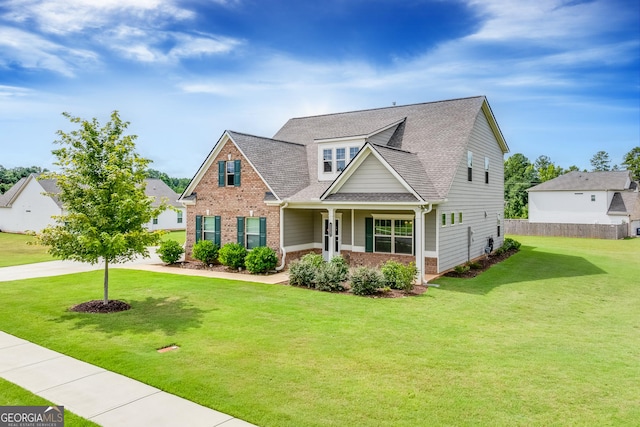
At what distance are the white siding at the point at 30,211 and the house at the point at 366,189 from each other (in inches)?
1112

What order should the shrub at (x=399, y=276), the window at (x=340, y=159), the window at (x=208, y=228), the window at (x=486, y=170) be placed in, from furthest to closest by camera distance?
the window at (x=486, y=170) < the window at (x=208, y=228) < the window at (x=340, y=159) < the shrub at (x=399, y=276)

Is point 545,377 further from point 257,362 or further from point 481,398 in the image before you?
point 257,362

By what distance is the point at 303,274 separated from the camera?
15.0m

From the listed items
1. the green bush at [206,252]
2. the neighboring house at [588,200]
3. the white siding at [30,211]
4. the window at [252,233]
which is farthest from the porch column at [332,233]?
the white siding at [30,211]

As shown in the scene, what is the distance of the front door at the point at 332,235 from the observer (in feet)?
60.0

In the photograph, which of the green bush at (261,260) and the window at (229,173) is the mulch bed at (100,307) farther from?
the window at (229,173)

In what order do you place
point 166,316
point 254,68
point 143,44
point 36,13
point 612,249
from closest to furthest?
point 166,316, point 36,13, point 143,44, point 254,68, point 612,249

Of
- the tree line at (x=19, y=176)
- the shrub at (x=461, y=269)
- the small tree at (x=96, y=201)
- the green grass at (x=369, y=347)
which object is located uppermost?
the tree line at (x=19, y=176)

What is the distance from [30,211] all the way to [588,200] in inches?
2258

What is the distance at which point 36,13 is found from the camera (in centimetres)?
1358

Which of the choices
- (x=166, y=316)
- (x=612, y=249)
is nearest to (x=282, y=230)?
(x=166, y=316)

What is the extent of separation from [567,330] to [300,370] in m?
6.72

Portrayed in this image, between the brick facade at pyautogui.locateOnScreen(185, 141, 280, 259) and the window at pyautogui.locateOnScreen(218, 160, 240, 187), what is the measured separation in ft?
0.60

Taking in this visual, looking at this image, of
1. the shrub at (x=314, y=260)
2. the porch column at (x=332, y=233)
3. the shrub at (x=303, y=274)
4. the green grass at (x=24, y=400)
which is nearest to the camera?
the green grass at (x=24, y=400)
